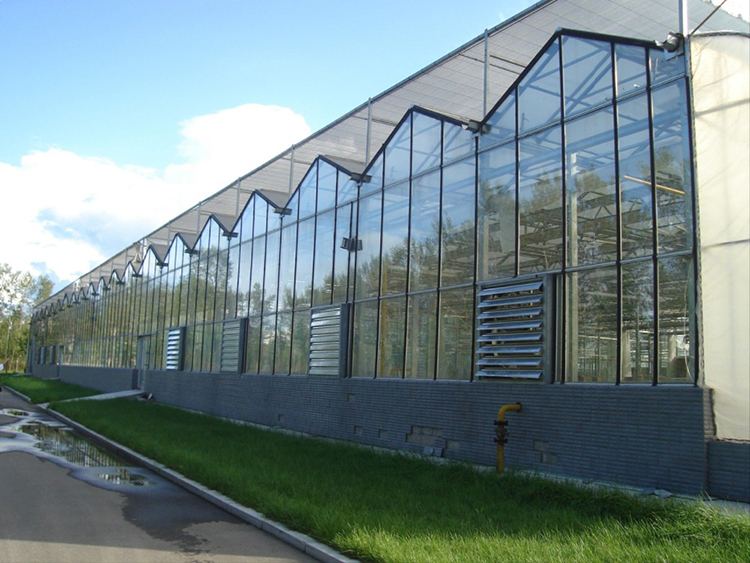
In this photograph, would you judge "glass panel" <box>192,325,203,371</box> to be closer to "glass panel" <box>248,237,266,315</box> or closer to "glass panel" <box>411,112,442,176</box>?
"glass panel" <box>248,237,266,315</box>

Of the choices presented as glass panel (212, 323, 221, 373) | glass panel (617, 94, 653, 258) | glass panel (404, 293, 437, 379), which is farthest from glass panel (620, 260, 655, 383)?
glass panel (212, 323, 221, 373)

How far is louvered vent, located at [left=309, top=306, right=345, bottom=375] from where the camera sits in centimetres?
1814

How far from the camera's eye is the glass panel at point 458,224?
13961 mm

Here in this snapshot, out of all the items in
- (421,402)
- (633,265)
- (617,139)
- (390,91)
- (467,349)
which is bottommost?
(421,402)

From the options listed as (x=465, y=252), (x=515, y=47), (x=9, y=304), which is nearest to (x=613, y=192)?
(x=465, y=252)

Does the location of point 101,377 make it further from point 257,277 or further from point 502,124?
point 502,124

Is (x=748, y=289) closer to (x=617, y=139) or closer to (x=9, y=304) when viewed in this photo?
(x=617, y=139)

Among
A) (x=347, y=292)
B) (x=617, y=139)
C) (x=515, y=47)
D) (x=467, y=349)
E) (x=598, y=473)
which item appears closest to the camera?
(x=598, y=473)

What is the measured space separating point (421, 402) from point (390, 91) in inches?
296

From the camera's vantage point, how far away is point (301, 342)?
67.0 feet

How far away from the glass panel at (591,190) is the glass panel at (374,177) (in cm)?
636

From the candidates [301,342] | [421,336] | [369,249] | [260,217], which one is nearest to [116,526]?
[421,336]

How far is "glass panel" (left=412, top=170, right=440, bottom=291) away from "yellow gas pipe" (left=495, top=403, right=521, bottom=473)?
3.68 m

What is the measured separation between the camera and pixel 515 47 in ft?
48.0
